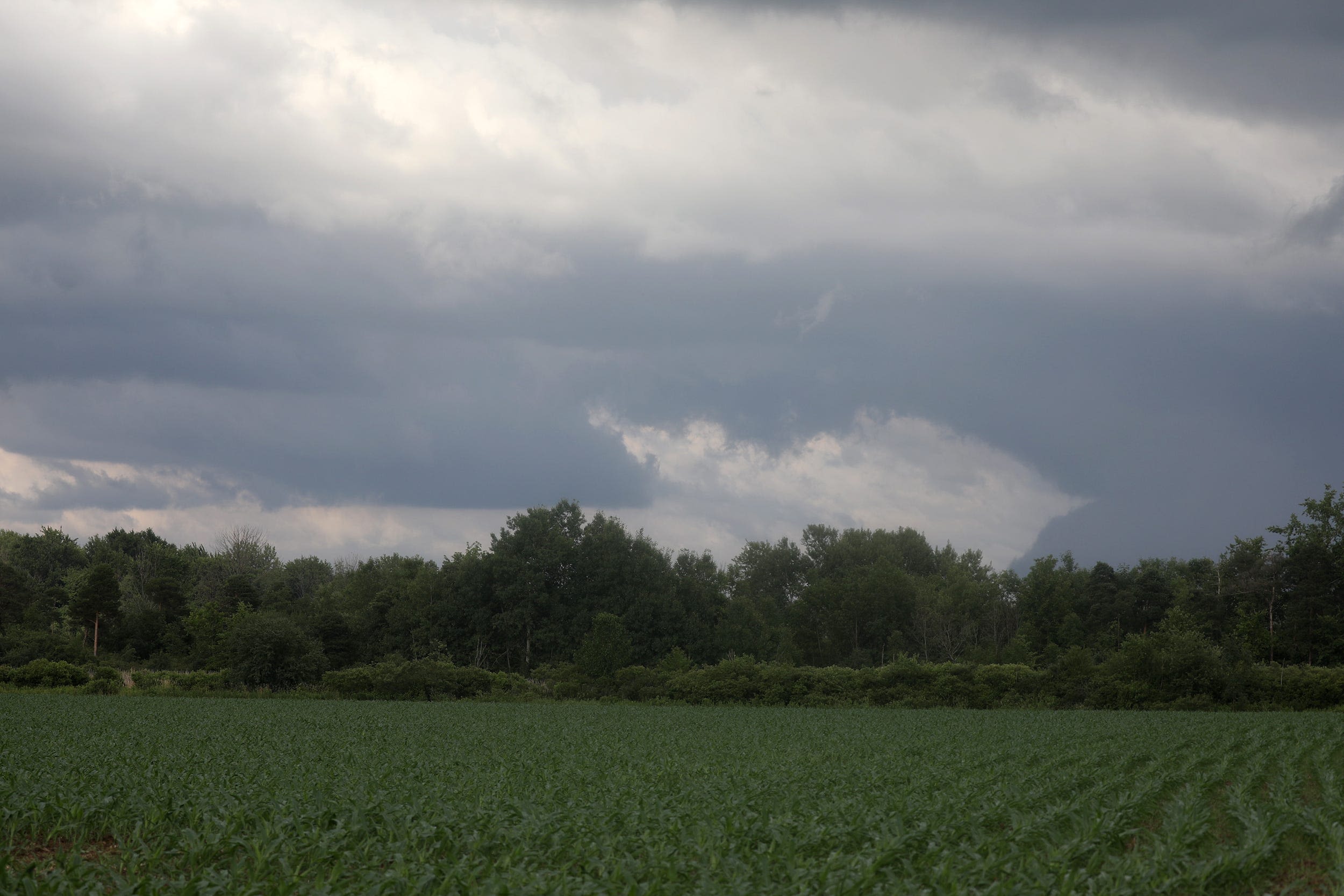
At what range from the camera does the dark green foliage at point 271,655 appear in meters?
63.8

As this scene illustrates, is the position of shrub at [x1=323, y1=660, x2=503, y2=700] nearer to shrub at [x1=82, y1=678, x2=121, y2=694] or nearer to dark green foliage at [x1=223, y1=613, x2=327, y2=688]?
dark green foliage at [x1=223, y1=613, x2=327, y2=688]

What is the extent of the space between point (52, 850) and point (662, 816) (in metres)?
8.96

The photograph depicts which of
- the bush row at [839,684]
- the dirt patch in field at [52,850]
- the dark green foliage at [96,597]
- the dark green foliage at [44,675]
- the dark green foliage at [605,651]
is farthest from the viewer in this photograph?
→ the dark green foliage at [96,597]

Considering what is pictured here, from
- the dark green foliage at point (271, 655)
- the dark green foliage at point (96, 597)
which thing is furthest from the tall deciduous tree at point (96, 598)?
the dark green foliage at point (271, 655)

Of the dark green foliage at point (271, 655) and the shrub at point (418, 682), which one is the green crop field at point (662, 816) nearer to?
the shrub at point (418, 682)

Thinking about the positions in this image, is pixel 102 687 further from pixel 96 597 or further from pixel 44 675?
pixel 96 597

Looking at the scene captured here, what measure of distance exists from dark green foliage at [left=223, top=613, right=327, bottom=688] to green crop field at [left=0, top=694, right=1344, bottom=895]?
38039 mm

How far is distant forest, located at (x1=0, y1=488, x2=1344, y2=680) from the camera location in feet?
229

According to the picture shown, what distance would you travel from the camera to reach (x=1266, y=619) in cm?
7419

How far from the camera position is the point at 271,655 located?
211ft

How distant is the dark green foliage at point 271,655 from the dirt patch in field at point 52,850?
5398 centimetres

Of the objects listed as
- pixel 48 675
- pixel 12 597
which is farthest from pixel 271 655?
pixel 12 597

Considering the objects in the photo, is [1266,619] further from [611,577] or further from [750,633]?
[611,577]

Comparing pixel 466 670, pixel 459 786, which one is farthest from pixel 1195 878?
pixel 466 670
